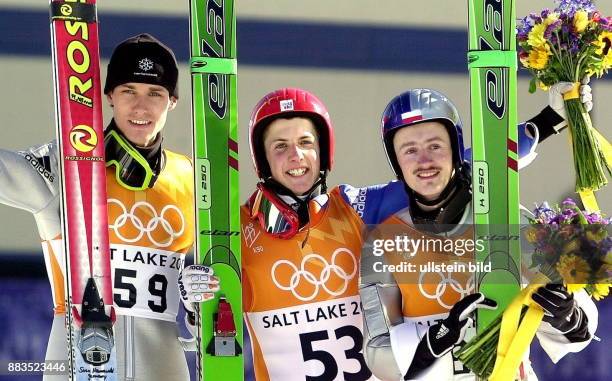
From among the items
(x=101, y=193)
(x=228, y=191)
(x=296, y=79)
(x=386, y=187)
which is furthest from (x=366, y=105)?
(x=101, y=193)

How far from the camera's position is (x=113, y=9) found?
4949 millimetres

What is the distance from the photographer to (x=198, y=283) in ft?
13.7

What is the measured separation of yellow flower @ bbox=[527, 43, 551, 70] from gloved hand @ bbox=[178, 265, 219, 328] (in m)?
1.31

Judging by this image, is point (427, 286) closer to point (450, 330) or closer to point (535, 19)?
point (450, 330)

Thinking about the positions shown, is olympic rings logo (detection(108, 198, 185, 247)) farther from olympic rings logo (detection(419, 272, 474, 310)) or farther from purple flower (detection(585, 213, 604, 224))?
purple flower (detection(585, 213, 604, 224))

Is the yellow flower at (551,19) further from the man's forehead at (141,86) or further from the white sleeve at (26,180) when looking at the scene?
the white sleeve at (26,180)

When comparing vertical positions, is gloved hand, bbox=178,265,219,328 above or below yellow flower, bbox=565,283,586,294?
above

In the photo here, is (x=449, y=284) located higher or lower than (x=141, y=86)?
lower

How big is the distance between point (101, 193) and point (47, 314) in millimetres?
982

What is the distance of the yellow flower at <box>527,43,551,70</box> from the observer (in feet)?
14.0

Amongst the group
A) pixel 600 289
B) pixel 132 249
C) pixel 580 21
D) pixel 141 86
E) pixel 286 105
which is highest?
pixel 580 21

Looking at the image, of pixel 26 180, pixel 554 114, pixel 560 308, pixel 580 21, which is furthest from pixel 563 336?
pixel 26 180

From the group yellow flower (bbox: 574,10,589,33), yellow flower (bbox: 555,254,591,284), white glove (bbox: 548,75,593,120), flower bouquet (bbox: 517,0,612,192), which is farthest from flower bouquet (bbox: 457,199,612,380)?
yellow flower (bbox: 574,10,589,33)

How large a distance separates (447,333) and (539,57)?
997 millimetres
